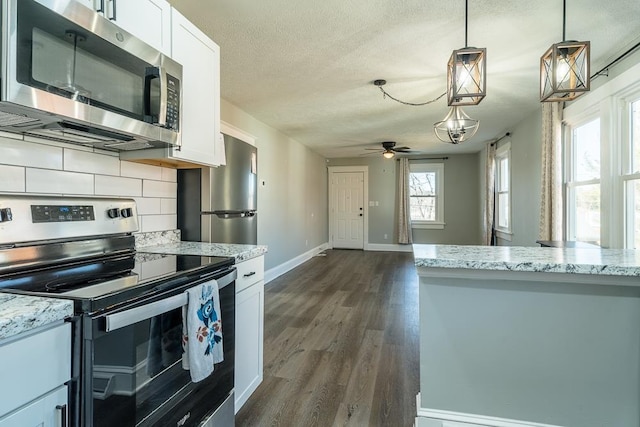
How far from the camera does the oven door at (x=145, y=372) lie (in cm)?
95

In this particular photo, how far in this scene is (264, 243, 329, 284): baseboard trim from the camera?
195 inches

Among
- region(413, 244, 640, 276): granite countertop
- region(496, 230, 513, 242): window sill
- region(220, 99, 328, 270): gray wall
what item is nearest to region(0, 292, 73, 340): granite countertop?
region(413, 244, 640, 276): granite countertop

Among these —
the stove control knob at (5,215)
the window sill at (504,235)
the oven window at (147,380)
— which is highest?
the stove control knob at (5,215)

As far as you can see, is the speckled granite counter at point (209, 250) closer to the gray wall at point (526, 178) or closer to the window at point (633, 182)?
the window at point (633, 182)

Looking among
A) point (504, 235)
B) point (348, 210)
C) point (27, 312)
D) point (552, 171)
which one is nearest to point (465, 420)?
point (27, 312)

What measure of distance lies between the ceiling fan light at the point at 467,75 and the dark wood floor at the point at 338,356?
1701 mm

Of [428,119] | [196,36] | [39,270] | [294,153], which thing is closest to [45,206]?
[39,270]

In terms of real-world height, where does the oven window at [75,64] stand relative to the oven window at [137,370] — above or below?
above

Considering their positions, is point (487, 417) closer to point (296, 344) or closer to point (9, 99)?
point (296, 344)

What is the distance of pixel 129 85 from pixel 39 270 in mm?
815

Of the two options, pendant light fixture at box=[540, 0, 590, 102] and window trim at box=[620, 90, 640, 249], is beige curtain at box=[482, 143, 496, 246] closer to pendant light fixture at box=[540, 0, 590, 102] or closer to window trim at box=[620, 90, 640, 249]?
window trim at box=[620, 90, 640, 249]

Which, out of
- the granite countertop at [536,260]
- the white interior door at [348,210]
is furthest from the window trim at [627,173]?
the white interior door at [348,210]

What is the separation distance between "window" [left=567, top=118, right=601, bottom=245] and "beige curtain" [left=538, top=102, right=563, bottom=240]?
0.49 ft

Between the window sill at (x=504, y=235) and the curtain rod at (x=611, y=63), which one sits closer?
the curtain rod at (x=611, y=63)
